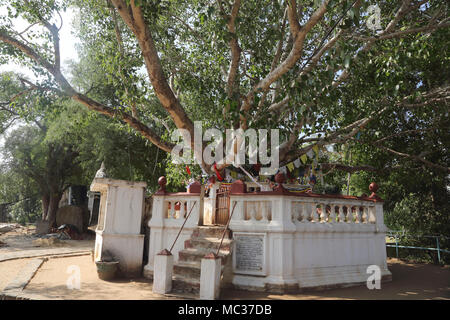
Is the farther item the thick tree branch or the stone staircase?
the stone staircase

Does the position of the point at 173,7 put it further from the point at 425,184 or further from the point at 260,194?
the point at 425,184

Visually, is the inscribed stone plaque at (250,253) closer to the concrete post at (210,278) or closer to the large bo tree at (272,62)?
the concrete post at (210,278)

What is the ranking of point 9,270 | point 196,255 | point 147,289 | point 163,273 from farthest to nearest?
1. point 9,270
2. point 196,255
3. point 147,289
4. point 163,273

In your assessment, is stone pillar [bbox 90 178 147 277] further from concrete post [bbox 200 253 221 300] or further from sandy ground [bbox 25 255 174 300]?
concrete post [bbox 200 253 221 300]

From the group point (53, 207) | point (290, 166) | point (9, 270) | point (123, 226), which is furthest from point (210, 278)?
point (53, 207)

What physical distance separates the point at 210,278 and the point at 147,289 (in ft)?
5.93

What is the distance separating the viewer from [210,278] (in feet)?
21.5

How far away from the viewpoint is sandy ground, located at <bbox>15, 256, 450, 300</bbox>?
6.91 meters

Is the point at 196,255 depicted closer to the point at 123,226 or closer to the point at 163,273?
the point at 163,273

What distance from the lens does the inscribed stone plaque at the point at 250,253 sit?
7688 mm

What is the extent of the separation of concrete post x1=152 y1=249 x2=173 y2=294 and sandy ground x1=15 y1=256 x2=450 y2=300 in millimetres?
192

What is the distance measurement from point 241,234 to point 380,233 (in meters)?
4.30

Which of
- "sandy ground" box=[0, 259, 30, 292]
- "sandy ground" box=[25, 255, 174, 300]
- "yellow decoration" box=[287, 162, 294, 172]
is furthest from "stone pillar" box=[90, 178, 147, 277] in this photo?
"yellow decoration" box=[287, 162, 294, 172]

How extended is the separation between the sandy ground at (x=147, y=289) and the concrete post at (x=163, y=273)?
7.6 inches
